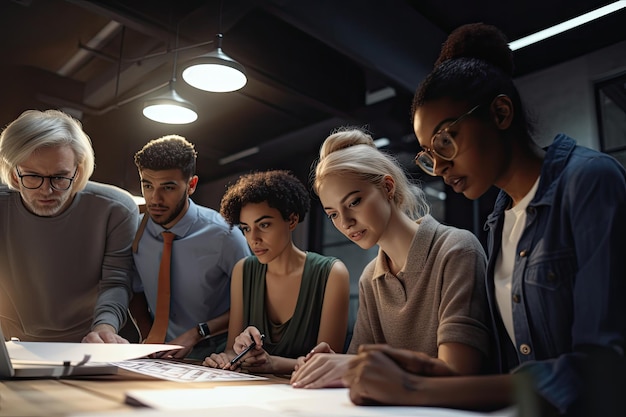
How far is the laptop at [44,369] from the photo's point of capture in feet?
3.32

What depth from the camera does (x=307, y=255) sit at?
76.4 inches

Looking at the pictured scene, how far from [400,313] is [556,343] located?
0.45 m

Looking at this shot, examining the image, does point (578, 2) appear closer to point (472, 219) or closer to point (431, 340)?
point (472, 219)

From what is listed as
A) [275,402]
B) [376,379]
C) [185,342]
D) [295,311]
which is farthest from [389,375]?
[185,342]

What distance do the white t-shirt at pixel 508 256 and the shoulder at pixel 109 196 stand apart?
1.53 metres

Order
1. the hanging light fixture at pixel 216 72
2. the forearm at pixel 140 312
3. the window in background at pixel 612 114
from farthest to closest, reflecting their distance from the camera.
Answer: the window in background at pixel 612 114
the hanging light fixture at pixel 216 72
the forearm at pixel 140 312

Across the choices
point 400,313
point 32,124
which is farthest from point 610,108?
point 32,124

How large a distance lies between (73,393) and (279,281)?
106cm

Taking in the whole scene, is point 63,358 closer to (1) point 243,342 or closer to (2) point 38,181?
(1) point 243,342

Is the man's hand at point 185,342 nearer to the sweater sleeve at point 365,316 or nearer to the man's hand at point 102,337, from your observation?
the man's hand at point 102,337

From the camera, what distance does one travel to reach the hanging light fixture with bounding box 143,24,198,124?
3.54 meters

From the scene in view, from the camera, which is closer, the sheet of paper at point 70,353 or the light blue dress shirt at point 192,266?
the sheet of paper at point 70,353

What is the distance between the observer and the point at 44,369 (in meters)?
1.05

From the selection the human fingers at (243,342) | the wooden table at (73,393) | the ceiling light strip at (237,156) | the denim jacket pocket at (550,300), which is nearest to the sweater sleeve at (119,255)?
the human fingers at (243,342)
